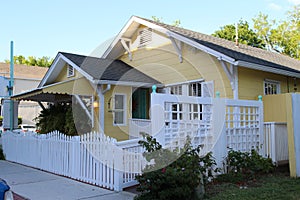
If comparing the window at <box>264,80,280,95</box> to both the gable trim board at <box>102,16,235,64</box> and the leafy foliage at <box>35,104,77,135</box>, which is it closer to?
the gable trim board at <box>102,16,235,64</box>

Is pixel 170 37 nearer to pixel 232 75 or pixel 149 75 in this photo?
pixel 149 75

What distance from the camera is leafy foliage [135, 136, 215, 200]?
501 centimetres

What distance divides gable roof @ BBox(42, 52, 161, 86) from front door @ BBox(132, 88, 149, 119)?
690mm

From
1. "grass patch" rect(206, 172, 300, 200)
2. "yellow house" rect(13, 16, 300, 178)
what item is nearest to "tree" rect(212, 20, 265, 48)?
"yellow house" rect(13, 16, 300, 178)

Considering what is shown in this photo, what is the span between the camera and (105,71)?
11.5 metres

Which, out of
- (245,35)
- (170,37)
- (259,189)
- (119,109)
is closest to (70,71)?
(119,109)

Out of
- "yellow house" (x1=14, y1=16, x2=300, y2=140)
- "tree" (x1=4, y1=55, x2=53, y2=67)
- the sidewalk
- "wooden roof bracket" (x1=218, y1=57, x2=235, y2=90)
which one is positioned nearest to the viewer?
the sidewalk

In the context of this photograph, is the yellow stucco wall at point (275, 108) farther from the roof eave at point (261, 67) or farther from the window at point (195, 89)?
the window at point (195, 89)

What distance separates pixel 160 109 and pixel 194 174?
1535 millimetres

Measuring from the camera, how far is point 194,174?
5238 millimetres

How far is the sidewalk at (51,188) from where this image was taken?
20.0 feet

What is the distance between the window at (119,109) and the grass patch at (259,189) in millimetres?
5653

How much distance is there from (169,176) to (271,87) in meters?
7.94

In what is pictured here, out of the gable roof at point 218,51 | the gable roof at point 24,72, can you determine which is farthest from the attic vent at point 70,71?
the gable roof at point 24,72
